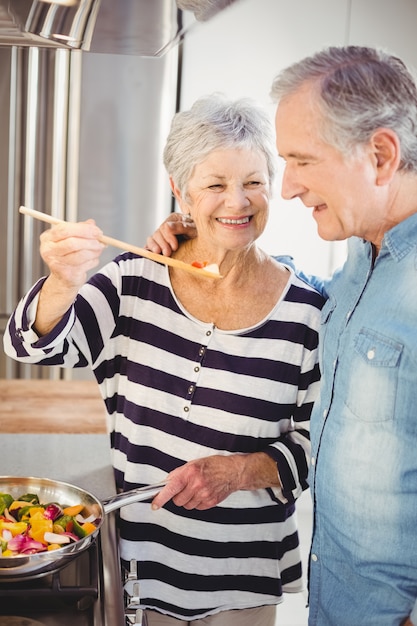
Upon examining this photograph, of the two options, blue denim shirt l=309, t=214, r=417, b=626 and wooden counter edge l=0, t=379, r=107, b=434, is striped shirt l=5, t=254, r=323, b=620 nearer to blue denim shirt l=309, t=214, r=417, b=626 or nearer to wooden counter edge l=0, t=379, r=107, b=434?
blue denim shirt l=309, t=214, r=417, b=626

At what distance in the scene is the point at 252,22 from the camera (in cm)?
321

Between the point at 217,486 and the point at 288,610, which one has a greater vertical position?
the point at 217,486

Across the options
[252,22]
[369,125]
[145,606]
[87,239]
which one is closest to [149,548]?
[145,606]

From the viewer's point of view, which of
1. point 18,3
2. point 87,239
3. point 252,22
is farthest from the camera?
point 252,22

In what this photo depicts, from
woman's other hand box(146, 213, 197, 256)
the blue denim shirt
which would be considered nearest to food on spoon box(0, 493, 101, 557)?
the blue denim shirt

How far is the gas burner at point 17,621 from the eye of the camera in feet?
3.28

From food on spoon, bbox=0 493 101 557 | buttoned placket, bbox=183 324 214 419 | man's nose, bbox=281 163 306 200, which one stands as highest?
man's nose, bbox=281 163 306 200

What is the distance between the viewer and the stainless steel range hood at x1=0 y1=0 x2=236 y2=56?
3.43 feet

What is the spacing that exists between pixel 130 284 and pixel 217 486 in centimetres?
41

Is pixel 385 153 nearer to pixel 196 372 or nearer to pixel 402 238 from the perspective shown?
pixel 402 238

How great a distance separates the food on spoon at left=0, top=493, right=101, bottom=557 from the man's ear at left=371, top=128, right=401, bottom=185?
0.64 m

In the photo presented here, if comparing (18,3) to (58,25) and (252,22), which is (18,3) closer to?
(58,25)

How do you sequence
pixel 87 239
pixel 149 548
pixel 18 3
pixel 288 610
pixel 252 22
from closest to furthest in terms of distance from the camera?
pixel 18 3 < pixel 87 239 < pixel 149 548 < pixel 288 610 < pixel 252 22

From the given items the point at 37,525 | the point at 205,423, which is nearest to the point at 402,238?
the point at 205,423
